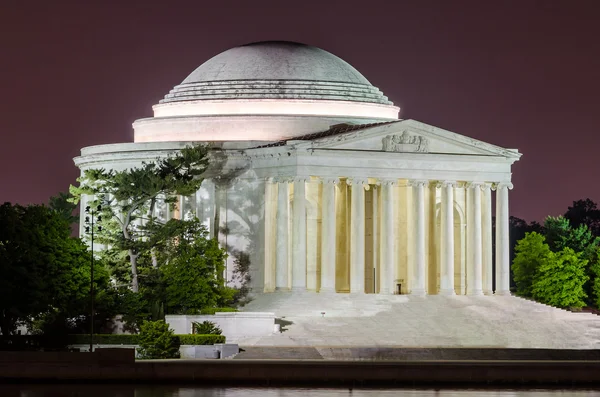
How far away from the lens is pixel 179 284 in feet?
434

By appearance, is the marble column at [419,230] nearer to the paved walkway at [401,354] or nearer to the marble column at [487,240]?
the marble column at [487,240]

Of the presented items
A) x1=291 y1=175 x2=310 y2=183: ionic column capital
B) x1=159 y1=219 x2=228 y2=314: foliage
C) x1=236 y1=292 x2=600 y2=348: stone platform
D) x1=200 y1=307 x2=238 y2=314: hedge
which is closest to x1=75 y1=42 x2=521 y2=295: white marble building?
x1=291 y1=175 x2=310 y2=183: ionic column capital

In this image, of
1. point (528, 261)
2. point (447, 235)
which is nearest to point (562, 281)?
point (528, 261)

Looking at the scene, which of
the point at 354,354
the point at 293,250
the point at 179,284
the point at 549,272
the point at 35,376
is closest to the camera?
the point at 35,376

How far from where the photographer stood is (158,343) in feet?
383

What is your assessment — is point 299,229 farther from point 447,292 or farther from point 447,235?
point 447,292

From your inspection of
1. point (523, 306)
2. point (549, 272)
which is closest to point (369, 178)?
point (523, 306)

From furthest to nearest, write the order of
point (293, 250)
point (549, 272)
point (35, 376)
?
point (549, 272) < point (293, 250) < point (35, 376)

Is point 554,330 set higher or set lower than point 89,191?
lower

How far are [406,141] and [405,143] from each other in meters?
0.17

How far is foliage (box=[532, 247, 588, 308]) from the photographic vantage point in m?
162

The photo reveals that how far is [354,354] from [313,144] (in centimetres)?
2770

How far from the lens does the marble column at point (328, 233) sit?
14062 centimetres

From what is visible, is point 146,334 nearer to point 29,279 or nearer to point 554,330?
point 29,279
